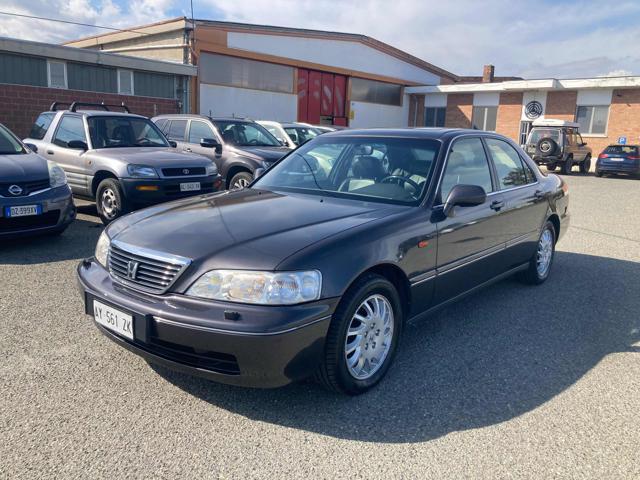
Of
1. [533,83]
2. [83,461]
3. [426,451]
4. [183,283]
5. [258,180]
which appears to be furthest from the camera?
[533,83]

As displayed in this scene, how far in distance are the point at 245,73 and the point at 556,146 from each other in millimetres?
13092

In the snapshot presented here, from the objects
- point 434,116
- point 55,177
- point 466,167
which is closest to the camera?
point 466,167

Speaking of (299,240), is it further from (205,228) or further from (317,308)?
(205,228)

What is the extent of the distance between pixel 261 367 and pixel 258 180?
2.21 metres

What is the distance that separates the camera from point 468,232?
4.01 meters

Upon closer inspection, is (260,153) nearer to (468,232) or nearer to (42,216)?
(42,216)

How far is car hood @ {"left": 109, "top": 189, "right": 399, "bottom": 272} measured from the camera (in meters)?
2.85

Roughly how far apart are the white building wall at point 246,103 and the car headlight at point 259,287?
1902 cm

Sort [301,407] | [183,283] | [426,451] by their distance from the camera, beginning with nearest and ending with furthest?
1. [426,451]
2. [183,283]
3. [301,407]

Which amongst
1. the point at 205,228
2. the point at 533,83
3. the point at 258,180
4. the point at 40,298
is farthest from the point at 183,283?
the point at 533,83

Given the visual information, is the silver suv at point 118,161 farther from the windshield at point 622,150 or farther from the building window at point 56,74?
the windshield at point 622,150

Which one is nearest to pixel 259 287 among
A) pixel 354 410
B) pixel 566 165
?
pixel 354 410

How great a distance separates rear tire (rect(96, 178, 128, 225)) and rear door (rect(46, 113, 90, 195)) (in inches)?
13.7

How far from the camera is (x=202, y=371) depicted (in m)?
2.79
